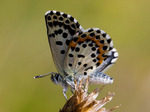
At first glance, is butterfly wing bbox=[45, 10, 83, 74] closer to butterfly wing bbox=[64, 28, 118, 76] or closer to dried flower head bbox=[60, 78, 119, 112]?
butterfly wing bbox=[64, 28, 118, 76]

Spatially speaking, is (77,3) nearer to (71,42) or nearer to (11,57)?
(11,57)

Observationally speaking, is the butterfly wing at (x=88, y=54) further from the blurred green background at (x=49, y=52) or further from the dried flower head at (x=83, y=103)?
the blurred green background at (x=49, y=52)

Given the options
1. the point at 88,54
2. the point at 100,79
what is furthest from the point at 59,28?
the point at 100,79

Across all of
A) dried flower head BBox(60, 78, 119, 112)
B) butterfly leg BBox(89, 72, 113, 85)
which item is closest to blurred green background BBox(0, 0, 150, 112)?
butterfly leg BBox(89, 72, 113, 85)

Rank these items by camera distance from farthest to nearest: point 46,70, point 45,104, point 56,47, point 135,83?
1. point 135,83
2. point 46,70
3. point 45,104
4. point 56,47

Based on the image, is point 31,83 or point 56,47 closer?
point 56,47

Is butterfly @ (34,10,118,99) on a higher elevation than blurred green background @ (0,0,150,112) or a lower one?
lower

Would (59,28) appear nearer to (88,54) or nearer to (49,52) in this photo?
(88,54)

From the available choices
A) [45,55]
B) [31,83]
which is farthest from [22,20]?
[31,83]
